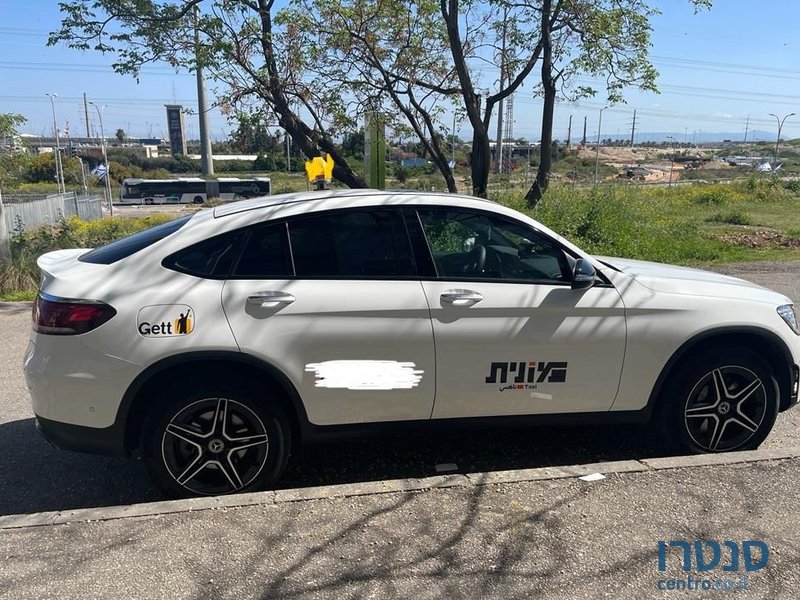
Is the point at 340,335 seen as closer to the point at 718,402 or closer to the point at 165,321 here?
the point at 165,321

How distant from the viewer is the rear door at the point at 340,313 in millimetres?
3346

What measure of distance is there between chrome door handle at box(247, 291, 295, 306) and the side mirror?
157 cm

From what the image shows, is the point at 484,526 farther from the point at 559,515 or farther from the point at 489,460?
the point at 489,460

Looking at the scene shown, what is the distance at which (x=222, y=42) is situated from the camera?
10234mm

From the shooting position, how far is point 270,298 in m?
3.35

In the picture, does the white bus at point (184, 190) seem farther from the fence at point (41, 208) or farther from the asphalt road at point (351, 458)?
the asphalt road at point (351, 458)

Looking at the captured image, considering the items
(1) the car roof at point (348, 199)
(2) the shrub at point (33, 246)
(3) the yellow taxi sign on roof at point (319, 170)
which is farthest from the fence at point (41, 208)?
(1) the car roof at point (348, 199)

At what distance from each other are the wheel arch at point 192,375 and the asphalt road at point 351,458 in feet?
1.92

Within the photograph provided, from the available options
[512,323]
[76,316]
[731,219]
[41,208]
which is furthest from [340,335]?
[41,208]

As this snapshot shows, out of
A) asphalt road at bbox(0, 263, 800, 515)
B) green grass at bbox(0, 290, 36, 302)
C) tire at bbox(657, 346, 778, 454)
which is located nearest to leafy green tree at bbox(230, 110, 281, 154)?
green grass at bbox(0, 290, 36, 302)

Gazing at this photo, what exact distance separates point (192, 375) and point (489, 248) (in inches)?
71.3

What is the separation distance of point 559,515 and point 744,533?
866mm

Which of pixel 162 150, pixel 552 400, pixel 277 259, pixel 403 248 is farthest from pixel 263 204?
pixel 162 150

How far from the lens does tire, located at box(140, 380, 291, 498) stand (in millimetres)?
3316
